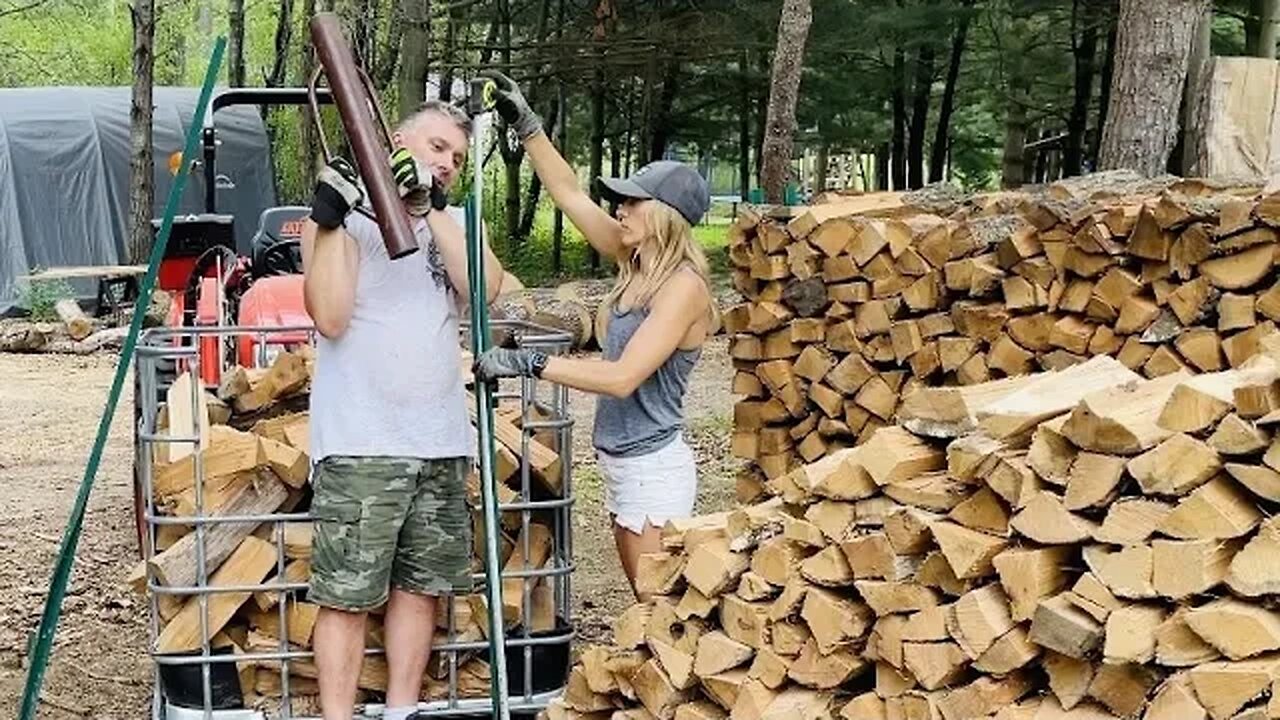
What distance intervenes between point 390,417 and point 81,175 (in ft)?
48.4

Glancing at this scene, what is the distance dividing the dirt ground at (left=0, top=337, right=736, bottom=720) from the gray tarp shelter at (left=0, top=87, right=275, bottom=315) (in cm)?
542

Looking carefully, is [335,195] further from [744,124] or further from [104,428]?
[744,124]

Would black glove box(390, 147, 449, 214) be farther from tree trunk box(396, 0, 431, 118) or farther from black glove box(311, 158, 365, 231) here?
tree trunk box(396, 0, 431, 118)

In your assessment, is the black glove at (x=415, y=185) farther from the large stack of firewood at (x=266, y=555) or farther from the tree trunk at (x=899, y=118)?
the tree trunk at (x=899, y=118)

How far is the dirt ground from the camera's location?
498cm

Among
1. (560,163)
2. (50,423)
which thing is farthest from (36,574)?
(50,423)

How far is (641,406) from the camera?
3934mm

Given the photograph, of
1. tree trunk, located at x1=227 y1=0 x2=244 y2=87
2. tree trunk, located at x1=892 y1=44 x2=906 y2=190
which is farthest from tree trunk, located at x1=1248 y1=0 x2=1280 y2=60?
tree trunk, located at x1=227 y1=0 x2=244 y2=87

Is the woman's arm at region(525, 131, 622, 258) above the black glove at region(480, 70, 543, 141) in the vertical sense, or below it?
below

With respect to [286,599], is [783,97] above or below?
above

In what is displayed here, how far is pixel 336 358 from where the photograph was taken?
3.59m

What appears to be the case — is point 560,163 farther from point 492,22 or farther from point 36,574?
point 492,22

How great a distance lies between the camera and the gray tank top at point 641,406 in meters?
3.94

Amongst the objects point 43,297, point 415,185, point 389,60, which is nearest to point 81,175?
point 43,297
